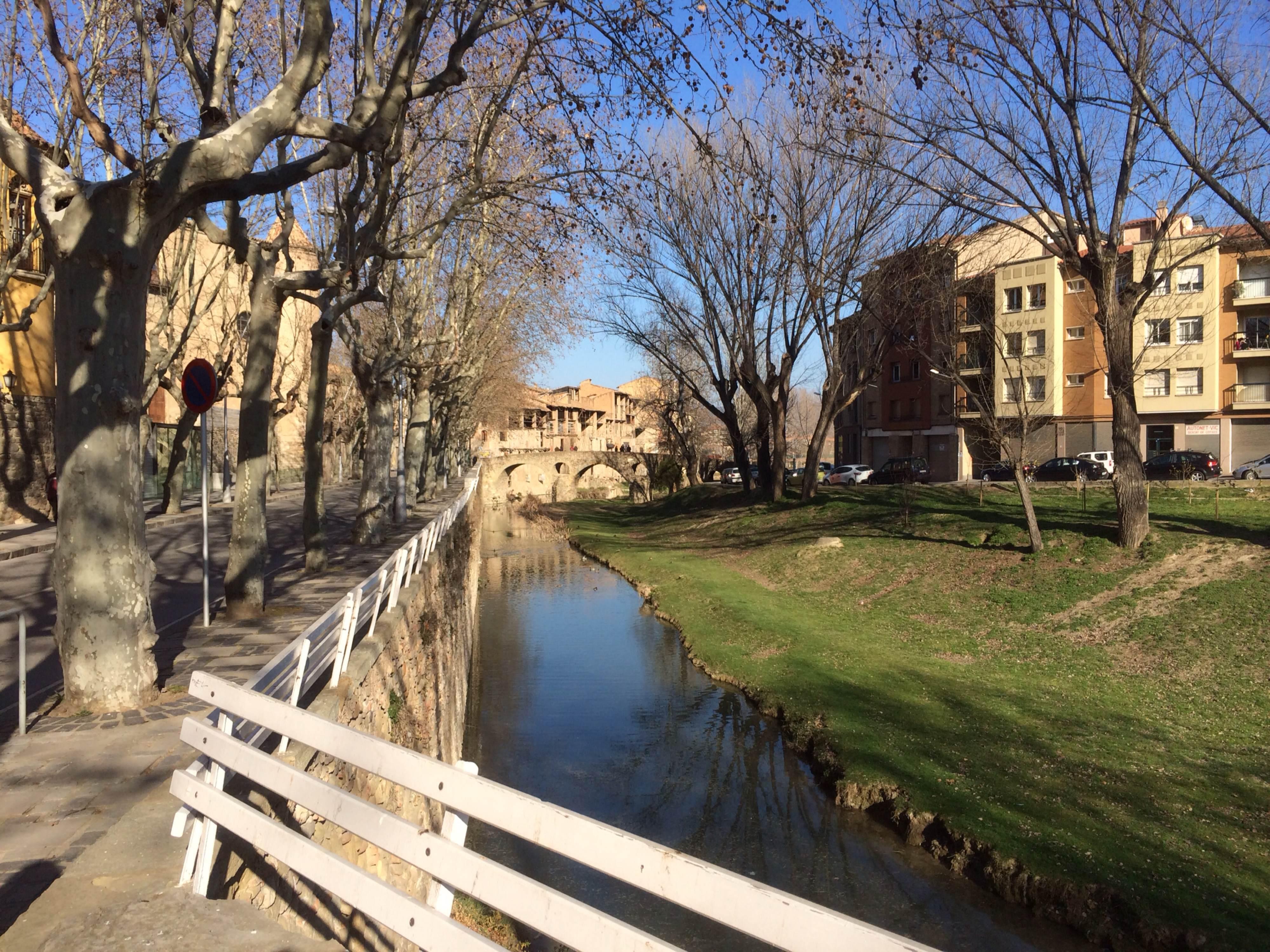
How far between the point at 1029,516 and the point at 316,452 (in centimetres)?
1374

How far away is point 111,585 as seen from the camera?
259 inches

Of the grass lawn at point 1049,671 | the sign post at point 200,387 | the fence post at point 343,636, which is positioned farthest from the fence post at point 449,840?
the grass lawn at point 1049,671

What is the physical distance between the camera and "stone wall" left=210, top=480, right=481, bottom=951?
13.8ft

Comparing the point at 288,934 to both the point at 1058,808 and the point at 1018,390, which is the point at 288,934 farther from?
the point at 1018,390

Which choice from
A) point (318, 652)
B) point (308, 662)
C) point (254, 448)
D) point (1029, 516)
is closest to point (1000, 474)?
point (1029, 516)

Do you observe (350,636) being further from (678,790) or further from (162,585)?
(162,585)

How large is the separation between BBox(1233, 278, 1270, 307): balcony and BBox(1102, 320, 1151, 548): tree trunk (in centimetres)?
2996

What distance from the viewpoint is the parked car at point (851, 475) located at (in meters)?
50.3

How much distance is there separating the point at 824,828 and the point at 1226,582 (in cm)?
884

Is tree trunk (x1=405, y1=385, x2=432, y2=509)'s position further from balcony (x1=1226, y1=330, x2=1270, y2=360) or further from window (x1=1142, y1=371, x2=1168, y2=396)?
balcony (x1=1226, y1=330, x2=1270, y2=360)

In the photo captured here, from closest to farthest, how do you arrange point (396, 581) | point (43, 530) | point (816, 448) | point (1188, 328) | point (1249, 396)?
point (396, 581) < point (43, 530) < point (816, 448) < point (1188, 328) < point (1249, 396)

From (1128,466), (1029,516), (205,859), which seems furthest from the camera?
(1029,516)

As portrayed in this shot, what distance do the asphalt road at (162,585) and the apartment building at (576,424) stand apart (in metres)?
53.9

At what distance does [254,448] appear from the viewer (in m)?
10.1
